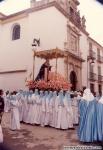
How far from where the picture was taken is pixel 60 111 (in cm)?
738

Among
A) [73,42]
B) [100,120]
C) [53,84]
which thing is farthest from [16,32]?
[100,120]

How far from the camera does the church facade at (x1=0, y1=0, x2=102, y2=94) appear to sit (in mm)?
14938

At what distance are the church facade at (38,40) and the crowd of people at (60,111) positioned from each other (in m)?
5.98

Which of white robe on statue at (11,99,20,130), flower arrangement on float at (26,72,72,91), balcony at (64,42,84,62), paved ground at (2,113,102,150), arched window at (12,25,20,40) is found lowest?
paved ground at (2,113,102,150)

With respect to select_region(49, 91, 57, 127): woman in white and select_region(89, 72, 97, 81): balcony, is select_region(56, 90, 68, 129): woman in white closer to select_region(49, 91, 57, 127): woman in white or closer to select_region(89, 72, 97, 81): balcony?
select_region(49, 91, 57, 127): woman in white

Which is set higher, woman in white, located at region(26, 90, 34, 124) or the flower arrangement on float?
the flower arrangement on float

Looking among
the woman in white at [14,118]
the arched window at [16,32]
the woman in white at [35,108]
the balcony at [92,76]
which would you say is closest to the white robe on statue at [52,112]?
the woman in white at [35,108]

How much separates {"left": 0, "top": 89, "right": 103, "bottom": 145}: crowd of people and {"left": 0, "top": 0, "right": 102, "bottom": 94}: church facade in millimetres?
5984

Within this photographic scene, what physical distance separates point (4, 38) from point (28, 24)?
2535 mm

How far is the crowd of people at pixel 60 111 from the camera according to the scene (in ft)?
16.9

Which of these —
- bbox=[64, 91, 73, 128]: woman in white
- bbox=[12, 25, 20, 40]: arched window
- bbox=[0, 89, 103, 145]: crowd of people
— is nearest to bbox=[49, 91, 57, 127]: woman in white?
bbox=[0, 89, 103, 145]: crowd of people

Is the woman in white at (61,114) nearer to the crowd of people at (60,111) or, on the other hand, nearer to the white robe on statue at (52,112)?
the crowd of people at (60,111)

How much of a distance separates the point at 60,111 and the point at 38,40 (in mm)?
8436

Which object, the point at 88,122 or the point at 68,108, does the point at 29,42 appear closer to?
the point at 68,108
